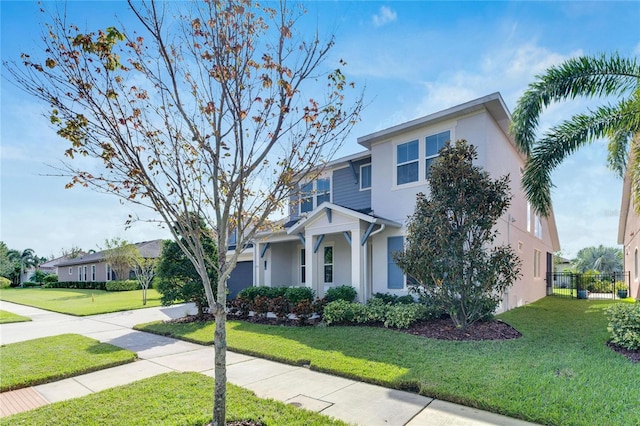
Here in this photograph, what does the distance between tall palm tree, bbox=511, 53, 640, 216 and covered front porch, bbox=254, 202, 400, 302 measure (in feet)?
15.1

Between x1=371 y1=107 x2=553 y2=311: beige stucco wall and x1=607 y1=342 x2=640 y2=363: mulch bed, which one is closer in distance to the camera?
x1=607 y1=342 x2=640 y2=363: mulch bed

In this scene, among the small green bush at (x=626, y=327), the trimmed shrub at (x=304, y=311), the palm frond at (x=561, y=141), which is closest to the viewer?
the small green bush at (x=626, y=327)

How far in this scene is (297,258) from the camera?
58.9 ft

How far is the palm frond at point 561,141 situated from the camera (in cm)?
995

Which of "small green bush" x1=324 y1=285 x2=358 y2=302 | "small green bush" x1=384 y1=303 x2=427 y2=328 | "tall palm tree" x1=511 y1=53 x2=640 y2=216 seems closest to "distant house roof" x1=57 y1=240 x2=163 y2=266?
"small green bush" x1=324 y1=285 x2=358 y2=302

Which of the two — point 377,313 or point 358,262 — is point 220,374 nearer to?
point 377,313

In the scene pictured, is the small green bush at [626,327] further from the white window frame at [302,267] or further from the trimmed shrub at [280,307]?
the white window frame at [302,267]

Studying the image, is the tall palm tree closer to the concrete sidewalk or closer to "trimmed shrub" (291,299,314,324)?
"trimmed shrub" (291,299,314,324)

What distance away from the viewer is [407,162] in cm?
1302

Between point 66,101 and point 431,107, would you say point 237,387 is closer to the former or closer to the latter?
point 66,101

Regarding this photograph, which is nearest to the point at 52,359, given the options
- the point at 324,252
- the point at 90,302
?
the point at 324,252

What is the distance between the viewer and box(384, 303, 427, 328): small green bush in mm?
9789

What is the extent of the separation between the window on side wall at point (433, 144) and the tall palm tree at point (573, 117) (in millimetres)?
2170

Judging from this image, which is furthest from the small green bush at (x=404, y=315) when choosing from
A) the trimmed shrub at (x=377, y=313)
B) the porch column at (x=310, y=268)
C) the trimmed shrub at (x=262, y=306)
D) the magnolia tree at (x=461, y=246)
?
the trimmed shrub at (x=262, y=306)
